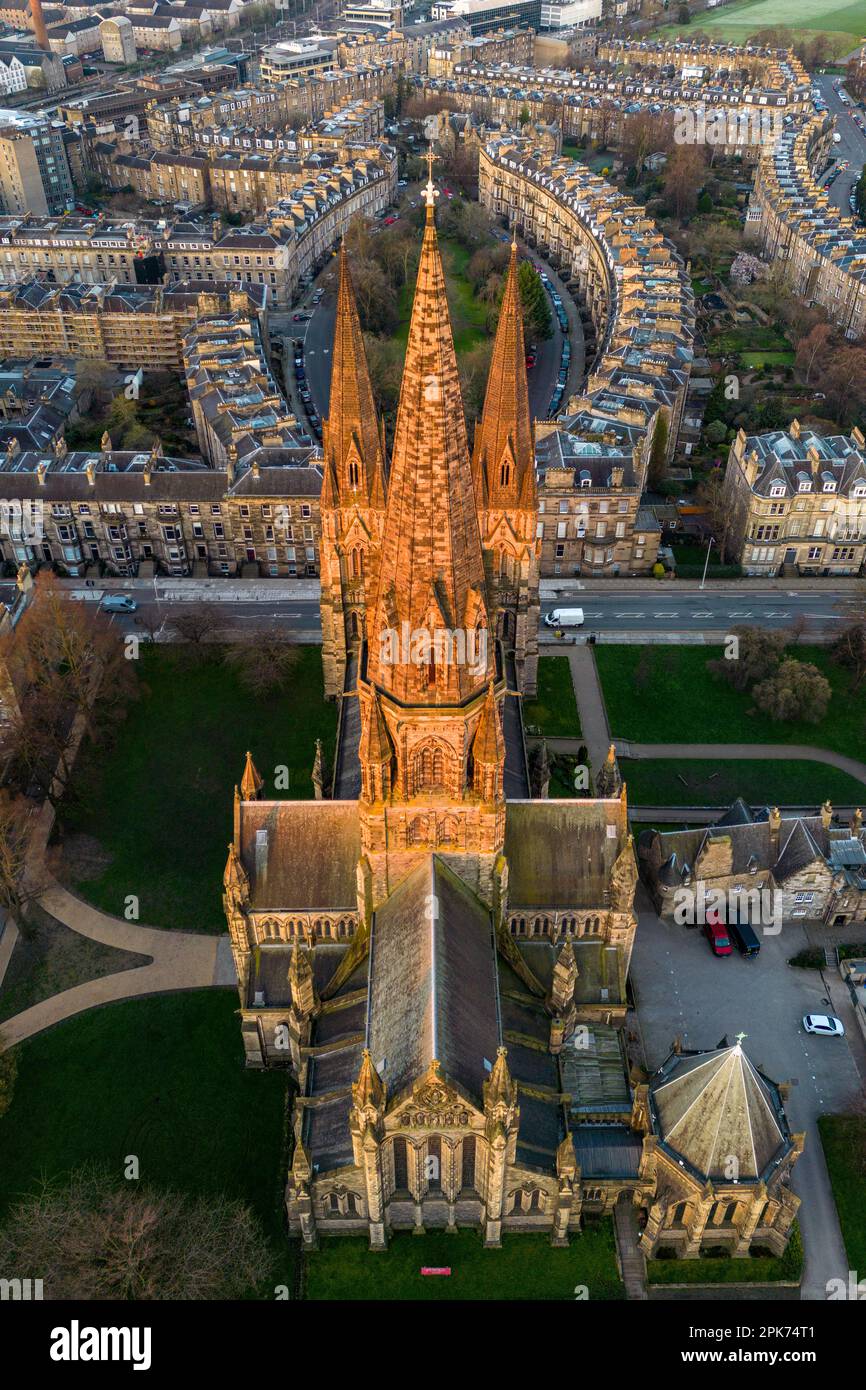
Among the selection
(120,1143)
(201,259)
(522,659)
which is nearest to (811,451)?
(522,659)

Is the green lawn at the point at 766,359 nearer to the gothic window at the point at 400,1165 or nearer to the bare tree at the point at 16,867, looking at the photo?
the bare tree at the point at 16,867

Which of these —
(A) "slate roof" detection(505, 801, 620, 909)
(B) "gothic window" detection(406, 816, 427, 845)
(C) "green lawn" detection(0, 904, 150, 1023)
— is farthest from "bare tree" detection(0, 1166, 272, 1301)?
(A) "slate roof" detection(505, 801, 620, 909)

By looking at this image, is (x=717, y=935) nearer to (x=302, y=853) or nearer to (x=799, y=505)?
(x=302, y=853)

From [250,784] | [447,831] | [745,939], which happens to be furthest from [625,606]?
[447,831]

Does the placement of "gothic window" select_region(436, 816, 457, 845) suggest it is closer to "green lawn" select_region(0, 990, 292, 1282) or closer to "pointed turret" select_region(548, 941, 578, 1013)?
"pointed turret" select_region(548, 941, 578, 1013)

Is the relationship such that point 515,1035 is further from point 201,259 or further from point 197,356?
point 201,259

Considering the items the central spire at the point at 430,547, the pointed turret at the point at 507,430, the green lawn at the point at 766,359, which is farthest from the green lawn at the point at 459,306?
the central spire at the point at 430,547
